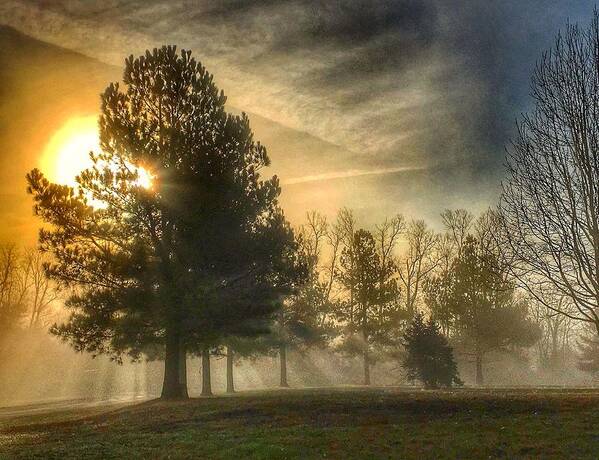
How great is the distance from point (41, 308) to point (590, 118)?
2376 inches

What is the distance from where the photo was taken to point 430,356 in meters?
28.9

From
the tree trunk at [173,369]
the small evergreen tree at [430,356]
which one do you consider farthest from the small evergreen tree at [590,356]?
the tree trunk at [173,369]

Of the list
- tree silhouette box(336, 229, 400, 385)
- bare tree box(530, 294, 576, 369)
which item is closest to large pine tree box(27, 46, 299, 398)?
tree silhouette box(336, 229, 400, 385)

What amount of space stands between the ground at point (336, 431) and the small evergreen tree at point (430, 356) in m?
10.3

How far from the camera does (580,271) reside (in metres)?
16.7

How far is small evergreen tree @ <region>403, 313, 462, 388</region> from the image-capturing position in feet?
94.4

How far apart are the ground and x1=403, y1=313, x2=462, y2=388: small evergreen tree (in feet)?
33.7

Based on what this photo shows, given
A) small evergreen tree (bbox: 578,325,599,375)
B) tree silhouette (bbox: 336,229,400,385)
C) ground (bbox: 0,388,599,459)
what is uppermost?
tree silhouette (bbox: 336,229,400,385)

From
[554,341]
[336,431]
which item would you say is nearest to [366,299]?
[336,431]

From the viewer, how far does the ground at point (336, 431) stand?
36.0 ft

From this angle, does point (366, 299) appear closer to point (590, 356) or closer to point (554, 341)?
point (590, 356)

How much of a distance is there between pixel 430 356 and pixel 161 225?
16.3 meters

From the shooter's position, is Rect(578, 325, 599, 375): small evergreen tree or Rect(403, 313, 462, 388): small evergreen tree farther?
Rect(578, 325, 599, 375): small evergreen tree

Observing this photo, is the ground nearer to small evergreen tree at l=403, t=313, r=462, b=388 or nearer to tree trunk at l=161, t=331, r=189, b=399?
tree trunk at l=161, t=331, r=189, b=399
